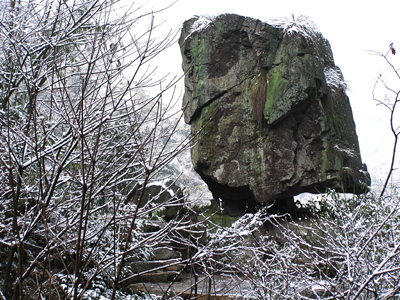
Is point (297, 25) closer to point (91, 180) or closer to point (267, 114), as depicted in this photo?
point (267, 114)

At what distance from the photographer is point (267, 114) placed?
7.01 meters

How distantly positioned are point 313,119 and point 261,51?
6.82 feet

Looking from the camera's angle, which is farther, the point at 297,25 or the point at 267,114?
the point at 297,25

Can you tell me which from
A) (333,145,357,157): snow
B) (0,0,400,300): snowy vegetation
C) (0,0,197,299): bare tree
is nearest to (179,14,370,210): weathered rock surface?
(333,145,357,157): snow

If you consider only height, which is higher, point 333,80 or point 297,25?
point 297,25

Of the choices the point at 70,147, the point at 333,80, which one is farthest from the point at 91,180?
the point at 333,80

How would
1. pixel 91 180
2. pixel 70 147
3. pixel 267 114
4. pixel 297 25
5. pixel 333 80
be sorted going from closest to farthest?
pixel 91 180, pixel 70 147, pixel 267 114, pixel 297 25, pixel 333 80

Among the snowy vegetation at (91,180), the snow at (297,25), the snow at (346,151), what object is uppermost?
the snow at (297,25)

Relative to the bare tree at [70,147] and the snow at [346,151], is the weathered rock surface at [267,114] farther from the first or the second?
the bare tree at [70,147]

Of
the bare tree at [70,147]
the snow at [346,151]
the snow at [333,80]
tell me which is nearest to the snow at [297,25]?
the snow at [333,80]

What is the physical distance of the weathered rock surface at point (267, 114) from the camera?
6.95 m

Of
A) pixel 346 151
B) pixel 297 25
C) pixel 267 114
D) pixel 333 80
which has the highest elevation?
pixel 297 25

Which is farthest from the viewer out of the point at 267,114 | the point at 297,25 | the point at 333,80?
the point at 333,80

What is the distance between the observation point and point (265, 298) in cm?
→ 210
